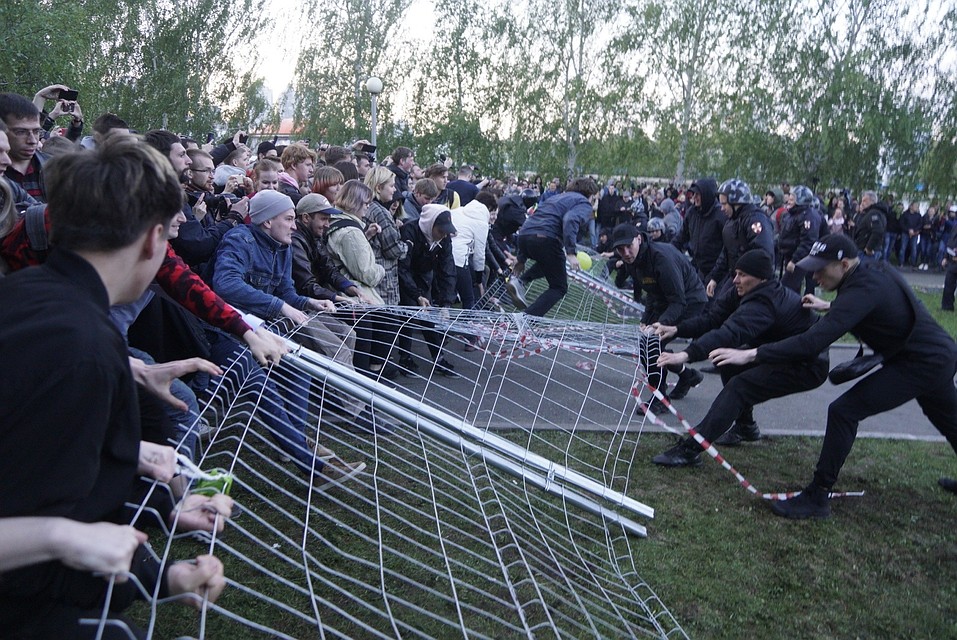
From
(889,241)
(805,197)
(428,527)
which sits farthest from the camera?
(889,241)

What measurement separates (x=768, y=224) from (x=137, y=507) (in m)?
7.38

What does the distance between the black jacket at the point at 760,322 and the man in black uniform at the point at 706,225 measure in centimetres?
369

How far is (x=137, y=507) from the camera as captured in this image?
201cm

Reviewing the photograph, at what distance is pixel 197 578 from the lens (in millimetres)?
1757

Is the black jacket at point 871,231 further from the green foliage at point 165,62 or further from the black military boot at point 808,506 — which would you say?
the green foliage at point 165,62

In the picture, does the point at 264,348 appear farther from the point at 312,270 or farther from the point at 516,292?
the point at 516,292

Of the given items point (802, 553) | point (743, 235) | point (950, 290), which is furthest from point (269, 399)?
point (950, 290)

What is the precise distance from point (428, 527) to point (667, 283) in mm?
3318

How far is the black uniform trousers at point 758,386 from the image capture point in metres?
5.16

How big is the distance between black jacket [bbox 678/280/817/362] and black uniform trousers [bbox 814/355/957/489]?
0.80 metres

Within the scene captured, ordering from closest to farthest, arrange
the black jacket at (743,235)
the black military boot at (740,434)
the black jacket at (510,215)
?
the black military boot at (740,434)
the black jacket at (743,235)
the black jacket at (510,215)

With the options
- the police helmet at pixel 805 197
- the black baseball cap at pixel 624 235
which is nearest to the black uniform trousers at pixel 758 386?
the black baseball cap at pixel 624 235

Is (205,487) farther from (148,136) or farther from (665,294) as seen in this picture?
(665,294)

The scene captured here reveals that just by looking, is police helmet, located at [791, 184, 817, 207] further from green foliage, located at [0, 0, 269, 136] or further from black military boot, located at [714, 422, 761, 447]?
green foliage, located at [0, 0, 269, 136]
